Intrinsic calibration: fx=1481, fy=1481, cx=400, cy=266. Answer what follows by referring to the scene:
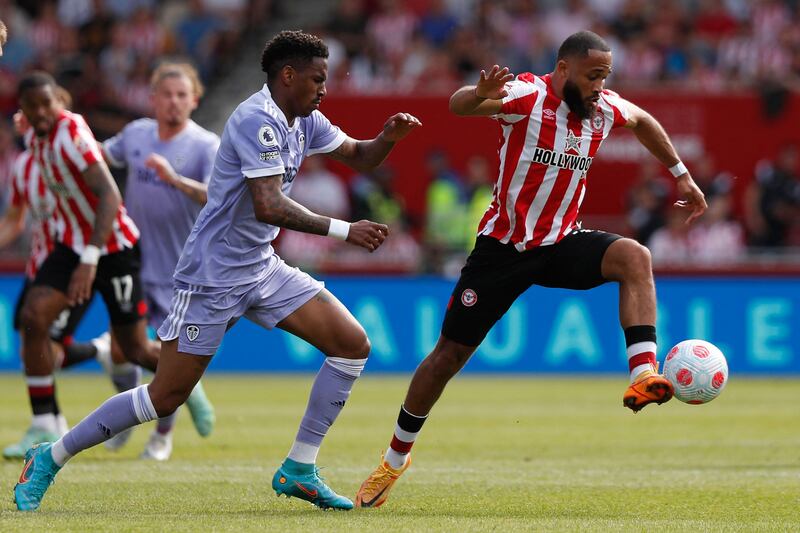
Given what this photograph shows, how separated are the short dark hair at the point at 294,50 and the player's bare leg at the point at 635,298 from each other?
1825mm

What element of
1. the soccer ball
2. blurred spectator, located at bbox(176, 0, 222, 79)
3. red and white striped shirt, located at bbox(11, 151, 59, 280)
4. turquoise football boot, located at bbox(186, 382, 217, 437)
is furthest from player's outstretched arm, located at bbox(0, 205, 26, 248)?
blurred spectator, located at bbox(176, 0, 222, 79)

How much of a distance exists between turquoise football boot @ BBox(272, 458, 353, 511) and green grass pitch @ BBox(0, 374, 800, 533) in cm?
9

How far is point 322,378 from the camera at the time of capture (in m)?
7.53

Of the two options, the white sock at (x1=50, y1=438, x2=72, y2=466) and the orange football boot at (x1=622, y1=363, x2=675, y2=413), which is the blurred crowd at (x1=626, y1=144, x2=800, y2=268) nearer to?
the orange football boot at (x1=622, y1=363, x2=675, y2=413)

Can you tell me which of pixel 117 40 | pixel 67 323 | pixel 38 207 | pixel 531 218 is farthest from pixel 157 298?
pixel 117 40

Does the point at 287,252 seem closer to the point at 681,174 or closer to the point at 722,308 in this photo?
the point at 722,308

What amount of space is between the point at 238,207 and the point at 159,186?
3.62 m

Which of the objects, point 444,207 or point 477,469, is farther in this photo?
point 444,207

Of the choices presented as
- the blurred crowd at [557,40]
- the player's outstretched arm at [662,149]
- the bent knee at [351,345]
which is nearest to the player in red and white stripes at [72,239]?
the bent knee at [351,345]

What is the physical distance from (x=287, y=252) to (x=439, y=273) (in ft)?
6.61

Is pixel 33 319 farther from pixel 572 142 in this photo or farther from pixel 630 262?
pixel 630 262

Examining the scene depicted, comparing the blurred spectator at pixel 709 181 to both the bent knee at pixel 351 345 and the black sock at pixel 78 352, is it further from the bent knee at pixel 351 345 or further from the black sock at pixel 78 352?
the bent knee at pixel 351 345

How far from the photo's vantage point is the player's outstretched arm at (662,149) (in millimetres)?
8250

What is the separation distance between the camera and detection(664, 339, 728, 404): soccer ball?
7.43m
